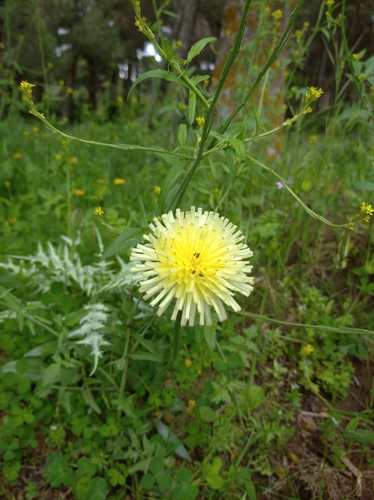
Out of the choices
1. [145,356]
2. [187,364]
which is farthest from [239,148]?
[187,364]

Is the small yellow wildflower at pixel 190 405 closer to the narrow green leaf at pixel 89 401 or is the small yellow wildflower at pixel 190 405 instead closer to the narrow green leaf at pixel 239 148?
the narrow green leaf at pixel 89 401

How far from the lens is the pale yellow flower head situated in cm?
92

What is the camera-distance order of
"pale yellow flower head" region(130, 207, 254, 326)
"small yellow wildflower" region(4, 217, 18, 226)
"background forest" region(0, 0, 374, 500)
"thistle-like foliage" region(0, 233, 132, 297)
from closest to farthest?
"pale yellow flower head" region(130, 207, 254, 326)
"background forest" region(0, 0, 374, 500)
"thistle-like foliage" region(0, 233, 132, 297)
"small yellow wildflower" region(4, 217, 18, 226)

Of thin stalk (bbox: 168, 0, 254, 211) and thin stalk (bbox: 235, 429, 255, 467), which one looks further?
thin stalk (bbox: 235, 429, 255, 467)

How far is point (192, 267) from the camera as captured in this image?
945mm

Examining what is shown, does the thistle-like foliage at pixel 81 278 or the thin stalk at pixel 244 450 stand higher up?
the thistle-like foliage at pixel 81 278

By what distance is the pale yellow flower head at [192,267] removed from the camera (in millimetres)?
916

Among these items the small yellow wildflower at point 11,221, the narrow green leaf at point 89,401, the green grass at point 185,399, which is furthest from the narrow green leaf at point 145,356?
the small yellow wildflower at point 11,221

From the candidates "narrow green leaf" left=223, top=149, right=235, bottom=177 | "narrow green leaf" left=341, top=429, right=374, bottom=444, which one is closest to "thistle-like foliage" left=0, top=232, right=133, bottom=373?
"narrow green leaf" left=223, top=149, right=235, bottom=177

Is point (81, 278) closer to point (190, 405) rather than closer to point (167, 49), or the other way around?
point (190, 405)

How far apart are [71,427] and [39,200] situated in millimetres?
1708

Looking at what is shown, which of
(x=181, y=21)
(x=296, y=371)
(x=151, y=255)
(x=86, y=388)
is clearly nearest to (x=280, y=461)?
(x=296, y=371)

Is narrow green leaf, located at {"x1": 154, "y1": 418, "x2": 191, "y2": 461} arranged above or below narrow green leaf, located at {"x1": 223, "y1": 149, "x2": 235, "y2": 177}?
below

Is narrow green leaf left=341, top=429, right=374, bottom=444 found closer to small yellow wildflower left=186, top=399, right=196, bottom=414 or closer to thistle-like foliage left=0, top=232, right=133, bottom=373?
small yellow wildflower left=186, top=399, right=196, bottom=414
